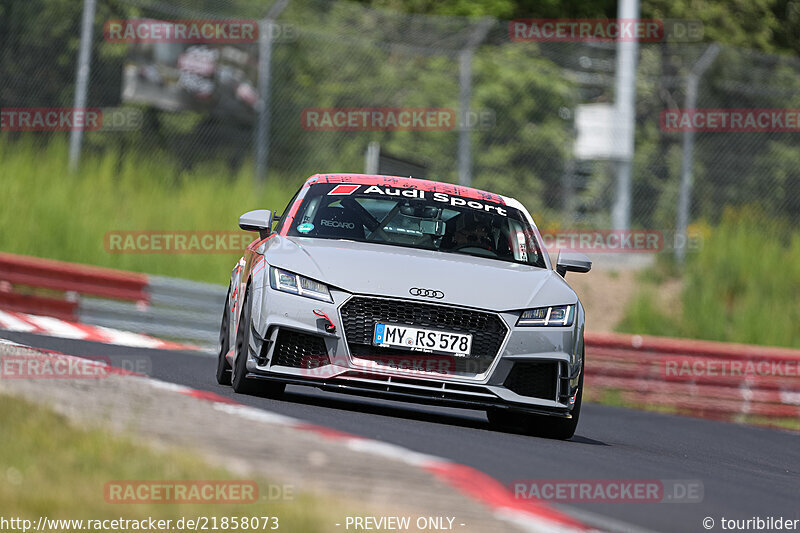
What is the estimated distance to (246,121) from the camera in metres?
20.0

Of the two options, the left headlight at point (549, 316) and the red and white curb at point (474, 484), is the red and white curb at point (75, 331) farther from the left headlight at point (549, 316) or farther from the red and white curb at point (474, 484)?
the red and white curb at point (474, 484)

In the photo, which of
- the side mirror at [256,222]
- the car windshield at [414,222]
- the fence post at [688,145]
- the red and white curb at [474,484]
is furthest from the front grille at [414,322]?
the fence post at [688,145]

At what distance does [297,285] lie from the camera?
8438 millimetres

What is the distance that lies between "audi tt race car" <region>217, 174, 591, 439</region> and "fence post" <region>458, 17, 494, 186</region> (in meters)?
11.0

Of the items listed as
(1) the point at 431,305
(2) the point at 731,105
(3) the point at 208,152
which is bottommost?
(1) the point at 431,305

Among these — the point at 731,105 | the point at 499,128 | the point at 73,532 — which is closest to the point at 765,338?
the point at 731,105

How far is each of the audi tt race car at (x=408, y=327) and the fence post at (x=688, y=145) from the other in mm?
11705

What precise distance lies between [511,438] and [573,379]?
0.61 meters

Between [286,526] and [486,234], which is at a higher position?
[486,234]

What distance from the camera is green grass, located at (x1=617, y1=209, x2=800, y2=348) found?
19938mm

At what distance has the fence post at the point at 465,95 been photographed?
20266 mm

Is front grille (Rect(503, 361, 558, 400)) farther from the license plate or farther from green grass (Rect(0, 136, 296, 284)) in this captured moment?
green grass (Rect(0, 136, 296, 284))

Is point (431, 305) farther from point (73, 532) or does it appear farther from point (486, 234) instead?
point (73, 532)

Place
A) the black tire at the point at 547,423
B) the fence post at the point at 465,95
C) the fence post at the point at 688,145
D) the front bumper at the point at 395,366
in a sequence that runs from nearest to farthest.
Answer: the front bumper at the point at 395,366
the black tire at the point at 547,423
the fence post at the point at 465,95
the fence post at the point at 688,145
